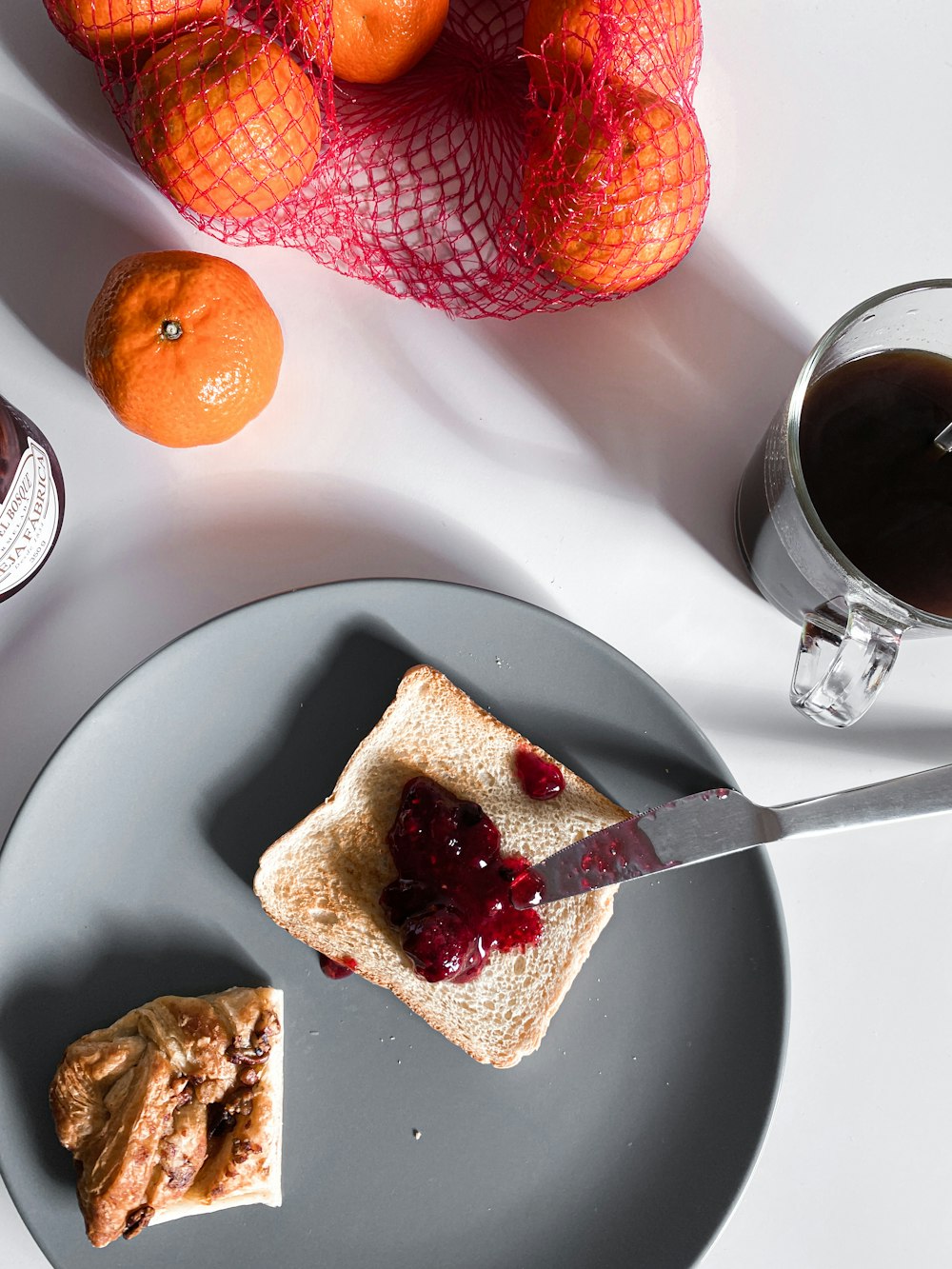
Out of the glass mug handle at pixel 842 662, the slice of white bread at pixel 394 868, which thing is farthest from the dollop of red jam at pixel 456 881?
the glass mug handle at pixel 842 662

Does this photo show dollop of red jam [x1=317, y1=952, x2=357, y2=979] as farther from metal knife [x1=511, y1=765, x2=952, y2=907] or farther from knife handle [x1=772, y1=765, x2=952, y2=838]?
knife handle [x1=772, y1=765, x2=952, y2=838]

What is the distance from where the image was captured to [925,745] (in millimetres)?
1854

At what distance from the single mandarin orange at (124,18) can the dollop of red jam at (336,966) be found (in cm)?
145

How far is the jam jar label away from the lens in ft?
4.87

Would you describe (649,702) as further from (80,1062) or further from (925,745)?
A: (80,1062)

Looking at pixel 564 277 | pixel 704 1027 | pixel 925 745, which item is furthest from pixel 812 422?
pixel 704 1027

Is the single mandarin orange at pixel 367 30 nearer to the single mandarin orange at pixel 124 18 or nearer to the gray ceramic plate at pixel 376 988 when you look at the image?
the single mandarin orange at pixel 124 18

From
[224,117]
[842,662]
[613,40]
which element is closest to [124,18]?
[224,117]

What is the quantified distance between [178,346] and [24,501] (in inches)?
12.6

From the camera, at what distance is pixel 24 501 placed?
1509 mm

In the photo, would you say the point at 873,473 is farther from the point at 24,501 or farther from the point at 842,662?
the point at 24,501

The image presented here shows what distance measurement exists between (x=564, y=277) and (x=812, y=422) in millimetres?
480

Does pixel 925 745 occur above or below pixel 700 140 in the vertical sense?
below

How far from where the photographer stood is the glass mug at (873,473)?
150cm
